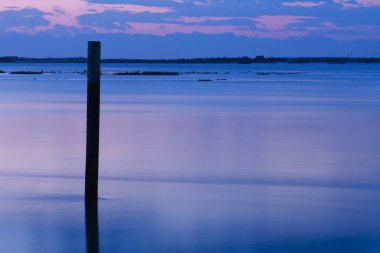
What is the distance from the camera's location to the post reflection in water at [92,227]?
8.40 meters

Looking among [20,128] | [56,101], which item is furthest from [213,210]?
[56,101]

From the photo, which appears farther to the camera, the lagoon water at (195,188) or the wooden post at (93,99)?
the wooden post at (93,99)

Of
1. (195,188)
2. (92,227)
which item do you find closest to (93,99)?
(92,227)

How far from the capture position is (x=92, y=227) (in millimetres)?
9289

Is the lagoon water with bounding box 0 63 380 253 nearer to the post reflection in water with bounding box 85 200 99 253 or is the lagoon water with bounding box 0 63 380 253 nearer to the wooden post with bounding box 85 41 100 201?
the post reflection in water with bounding box 85 200 99 253

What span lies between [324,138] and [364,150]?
286 centimetres

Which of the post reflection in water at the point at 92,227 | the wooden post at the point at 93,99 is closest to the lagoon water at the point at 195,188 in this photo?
the post reflection in water at the point at 92,227

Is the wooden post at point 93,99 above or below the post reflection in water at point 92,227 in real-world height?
above

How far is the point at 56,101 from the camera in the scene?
3734 cm

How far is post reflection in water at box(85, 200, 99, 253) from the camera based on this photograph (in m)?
8.40

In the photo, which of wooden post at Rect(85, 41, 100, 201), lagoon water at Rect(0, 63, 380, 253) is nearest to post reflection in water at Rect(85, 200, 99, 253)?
lagoon water at Rect(0, 63, 380, 253)

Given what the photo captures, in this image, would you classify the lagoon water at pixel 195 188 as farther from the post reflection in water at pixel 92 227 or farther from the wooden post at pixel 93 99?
the wooden post at pixel 93 99

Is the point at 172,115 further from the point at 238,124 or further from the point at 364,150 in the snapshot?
the point at 364,150

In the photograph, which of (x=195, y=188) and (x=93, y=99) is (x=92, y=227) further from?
(x=195, y=188)
